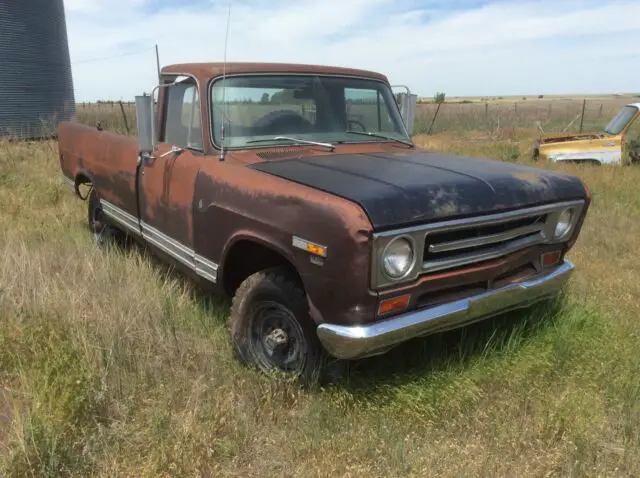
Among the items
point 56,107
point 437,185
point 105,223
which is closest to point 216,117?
point 437,185

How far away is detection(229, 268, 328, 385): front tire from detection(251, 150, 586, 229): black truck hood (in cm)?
60

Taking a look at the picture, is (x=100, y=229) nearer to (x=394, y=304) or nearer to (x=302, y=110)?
(x=302, y=110)

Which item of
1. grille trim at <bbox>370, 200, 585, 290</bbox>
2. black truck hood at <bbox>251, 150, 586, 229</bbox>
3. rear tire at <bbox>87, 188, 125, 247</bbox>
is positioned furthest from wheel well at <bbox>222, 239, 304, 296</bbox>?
rear tire at <bbox>87, 188, 125, 247</bbox>

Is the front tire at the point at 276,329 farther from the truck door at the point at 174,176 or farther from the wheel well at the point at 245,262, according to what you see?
the truck door at the point at 174,176

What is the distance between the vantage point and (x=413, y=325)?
2.61 meters

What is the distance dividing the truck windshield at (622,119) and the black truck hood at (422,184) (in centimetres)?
866

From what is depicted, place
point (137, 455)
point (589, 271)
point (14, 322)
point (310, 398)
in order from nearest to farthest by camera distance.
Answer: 1. point (137, 455)
2. point (310, 398)
3. point (14, 322)
4. point (589, 271)

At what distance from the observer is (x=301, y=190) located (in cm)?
272

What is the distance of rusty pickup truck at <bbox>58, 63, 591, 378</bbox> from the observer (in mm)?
2551

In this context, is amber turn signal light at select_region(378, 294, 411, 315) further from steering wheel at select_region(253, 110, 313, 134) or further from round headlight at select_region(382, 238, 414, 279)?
steering wheel at select_region(253, 110, 313, 134)

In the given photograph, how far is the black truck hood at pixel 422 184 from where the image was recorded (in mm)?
2551

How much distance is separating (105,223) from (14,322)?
2.28 m

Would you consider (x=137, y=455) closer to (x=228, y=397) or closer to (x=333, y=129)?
(x=228, y=397)

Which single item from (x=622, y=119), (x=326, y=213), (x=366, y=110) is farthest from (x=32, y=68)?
(x=326, y=213)
